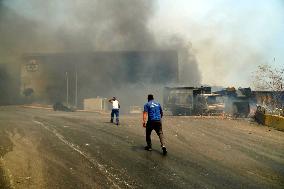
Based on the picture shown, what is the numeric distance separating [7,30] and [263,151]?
30848 mm

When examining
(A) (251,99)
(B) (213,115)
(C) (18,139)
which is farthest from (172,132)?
(A) (251,99)

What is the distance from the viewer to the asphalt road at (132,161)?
7.11 metres

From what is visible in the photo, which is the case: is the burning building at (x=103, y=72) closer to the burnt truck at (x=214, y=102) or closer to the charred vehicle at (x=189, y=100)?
the charred vehicle at (x=189, y=100)

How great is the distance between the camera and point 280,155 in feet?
35.6

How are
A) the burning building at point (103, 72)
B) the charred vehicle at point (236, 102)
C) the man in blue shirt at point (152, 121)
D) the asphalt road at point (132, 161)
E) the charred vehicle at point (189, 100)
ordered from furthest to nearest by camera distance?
the burning building at point (103, 72)
the charred vehicle at point (189, 100)
the charred vehicle at point (236, 102)
the man in blue shirt at point (152, 121)
the asphalt road at point (132, 161)

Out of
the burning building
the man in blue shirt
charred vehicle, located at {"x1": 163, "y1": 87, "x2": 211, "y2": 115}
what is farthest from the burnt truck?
the man in blue shirt

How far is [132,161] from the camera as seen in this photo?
29.8ft

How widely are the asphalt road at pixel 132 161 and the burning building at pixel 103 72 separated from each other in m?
29.3

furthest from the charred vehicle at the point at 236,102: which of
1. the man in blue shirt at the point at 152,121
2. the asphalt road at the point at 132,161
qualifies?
the man in blue shirt at the point at 152,121

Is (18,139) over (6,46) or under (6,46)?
under

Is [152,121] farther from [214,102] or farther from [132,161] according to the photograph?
[214,102]

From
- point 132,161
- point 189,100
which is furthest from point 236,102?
point 132,161

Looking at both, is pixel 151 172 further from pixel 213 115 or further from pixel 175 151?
pixel 213 115

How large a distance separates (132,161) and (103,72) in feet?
116
